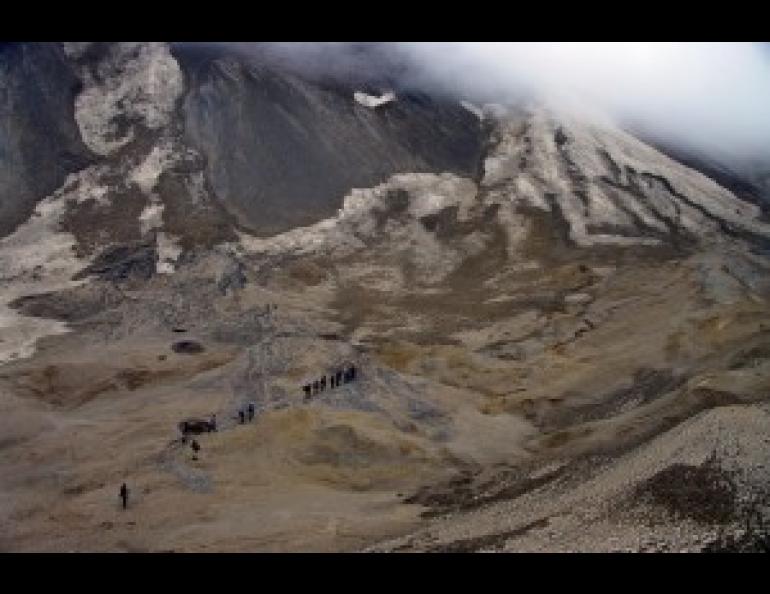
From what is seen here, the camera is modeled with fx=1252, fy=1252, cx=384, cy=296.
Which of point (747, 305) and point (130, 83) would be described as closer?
point (747, 305)

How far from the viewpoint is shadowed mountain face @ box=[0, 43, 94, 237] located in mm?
76500

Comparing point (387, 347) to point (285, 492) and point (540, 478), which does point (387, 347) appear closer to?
point (285, 492)

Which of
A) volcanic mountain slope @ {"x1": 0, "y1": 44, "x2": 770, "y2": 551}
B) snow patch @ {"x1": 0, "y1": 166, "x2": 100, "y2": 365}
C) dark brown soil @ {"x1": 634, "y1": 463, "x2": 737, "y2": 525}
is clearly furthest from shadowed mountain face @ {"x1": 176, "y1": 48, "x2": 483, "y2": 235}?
dark brown soil @ {"x1": 634, "y1": 463, "x2": 737, "y2": 525}

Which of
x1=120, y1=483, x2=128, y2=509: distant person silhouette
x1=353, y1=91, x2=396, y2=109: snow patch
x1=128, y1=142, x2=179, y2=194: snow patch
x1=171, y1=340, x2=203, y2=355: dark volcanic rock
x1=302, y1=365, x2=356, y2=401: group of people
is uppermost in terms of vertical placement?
x1=120, y1=483, x2=128, y2=509: distant person silhouette

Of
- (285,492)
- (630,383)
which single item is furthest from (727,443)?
(630,383)

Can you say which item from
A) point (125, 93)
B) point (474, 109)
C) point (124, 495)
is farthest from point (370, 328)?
point (125, 93)

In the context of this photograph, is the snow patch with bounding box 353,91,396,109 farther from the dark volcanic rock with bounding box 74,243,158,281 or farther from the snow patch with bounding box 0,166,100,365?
the dark volcanic rock with bounding box 74,243,158,281

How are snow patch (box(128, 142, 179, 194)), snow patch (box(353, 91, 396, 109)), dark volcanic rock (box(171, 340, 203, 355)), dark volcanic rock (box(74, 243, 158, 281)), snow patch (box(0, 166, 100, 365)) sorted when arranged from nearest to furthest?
dark volcanic rock (box(171, 340, 203, 355)) → snow patch (box(0, 166, 100, 365)) → dark volcanic rock (box(74, 243, 158, 281)) → snow patch (box(128, 142, 179, 194)) → snow patch (box(353, 91, 396, 109))

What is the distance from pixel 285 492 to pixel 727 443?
42.0 ft

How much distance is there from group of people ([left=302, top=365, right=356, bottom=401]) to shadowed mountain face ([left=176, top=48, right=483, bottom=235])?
3089 cm

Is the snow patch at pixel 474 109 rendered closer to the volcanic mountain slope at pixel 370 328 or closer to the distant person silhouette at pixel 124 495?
the volcanic mountain slope at pixel 370 328

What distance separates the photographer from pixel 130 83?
86.4 meters

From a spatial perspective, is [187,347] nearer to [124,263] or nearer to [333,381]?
[333,381]

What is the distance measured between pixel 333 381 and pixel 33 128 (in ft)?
154
